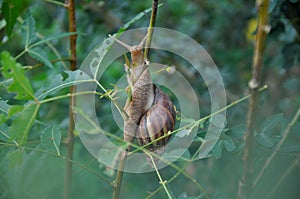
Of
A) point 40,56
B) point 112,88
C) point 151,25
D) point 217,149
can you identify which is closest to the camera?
point 151,25

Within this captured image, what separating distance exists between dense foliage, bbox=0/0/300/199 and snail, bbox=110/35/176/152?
88 mm

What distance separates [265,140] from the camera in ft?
2.51

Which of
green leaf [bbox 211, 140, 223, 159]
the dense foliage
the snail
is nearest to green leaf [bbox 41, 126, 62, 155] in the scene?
the dense foliage

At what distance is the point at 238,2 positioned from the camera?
1961 mm

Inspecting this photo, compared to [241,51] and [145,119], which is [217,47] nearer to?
[241,51]

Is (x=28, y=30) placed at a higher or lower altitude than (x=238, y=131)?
higher

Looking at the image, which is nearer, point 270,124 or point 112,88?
→ point 270,124

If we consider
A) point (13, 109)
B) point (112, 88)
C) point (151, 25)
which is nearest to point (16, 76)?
point (13, 109)

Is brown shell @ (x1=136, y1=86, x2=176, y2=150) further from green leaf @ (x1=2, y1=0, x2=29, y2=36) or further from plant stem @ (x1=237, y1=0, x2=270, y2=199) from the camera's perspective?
green leaf @ (x1=2, y1=0, x2=29, y2=36)

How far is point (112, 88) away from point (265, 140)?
0.56m

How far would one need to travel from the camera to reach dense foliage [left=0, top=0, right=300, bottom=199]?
758 millimetres

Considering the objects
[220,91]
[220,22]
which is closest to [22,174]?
[220,91]

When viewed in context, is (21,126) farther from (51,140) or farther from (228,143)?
(228,143)

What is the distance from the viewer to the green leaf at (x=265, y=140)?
76 centimetres
